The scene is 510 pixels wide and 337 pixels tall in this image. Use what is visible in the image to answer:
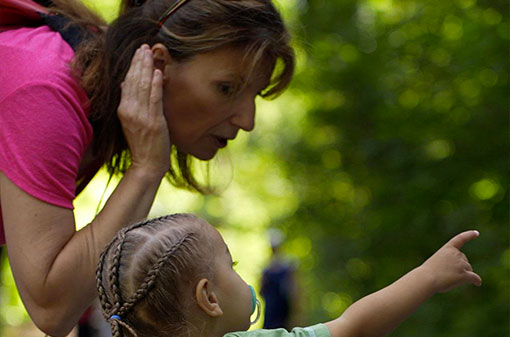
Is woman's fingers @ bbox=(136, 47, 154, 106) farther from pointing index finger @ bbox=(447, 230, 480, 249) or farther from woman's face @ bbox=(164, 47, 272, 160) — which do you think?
pointing index finger @ bbox=(447, 230, 480, 249)

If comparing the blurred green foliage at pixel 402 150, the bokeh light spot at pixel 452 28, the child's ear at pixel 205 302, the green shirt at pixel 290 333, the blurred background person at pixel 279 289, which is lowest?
the blurred background person at pixel 279 289

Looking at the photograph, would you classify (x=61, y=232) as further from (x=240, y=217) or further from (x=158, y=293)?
(x=240, y=217)

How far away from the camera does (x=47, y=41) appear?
233cm

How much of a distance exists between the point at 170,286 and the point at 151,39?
0.89 metres

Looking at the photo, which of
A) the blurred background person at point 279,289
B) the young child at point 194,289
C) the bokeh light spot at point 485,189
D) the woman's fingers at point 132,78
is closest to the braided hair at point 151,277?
the young child at point 194,289

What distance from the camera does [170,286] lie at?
6.15ft

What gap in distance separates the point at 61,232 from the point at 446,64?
140 inches

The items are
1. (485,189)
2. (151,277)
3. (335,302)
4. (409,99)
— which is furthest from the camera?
(335,302)

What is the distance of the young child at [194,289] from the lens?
187 centimetres

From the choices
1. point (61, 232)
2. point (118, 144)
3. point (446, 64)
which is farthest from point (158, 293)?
point (446, 64)

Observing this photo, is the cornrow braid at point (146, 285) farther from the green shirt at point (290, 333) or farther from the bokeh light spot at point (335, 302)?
the bokeh light spot at point (335, 302)

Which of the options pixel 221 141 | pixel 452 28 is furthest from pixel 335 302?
pixel 221 141

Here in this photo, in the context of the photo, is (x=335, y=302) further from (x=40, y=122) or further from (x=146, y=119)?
(x=40, y=122)

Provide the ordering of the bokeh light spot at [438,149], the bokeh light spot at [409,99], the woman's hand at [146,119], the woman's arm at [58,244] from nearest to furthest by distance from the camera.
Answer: the woman's arm at [58,244], the woman's hand at [146,119], the bokeh light spot at [438,149], the bokeh light spot at [409,99]
